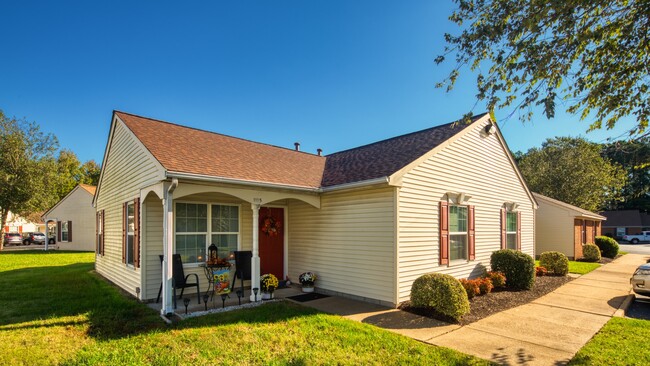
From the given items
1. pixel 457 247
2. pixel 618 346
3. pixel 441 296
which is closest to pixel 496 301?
pixel 457 247

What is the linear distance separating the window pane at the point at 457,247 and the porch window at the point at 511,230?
352 cm

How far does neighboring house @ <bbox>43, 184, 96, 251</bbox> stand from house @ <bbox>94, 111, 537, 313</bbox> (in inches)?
646

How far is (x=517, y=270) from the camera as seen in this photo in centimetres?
981

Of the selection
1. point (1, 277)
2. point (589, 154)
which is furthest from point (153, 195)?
point (589, 154)

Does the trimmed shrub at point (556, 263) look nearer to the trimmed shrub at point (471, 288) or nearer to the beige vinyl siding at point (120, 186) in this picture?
the trimmed shrub at point (471, 288)

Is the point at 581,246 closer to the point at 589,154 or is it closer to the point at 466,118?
the point at 589,154

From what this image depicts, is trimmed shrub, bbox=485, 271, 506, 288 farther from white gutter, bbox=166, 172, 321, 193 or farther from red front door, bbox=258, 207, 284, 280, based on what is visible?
red front door, bbox=258, 207, 284, 280

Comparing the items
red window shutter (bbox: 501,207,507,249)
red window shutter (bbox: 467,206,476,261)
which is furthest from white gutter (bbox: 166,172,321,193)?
red window shutter (bbox: 501,207,507,249)

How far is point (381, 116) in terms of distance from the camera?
1459cm

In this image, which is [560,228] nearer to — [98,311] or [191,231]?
[191,231]

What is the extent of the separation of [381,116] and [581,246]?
1443 centimetres

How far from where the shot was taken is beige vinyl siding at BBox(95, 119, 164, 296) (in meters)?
8.14

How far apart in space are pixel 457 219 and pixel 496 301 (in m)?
2.39

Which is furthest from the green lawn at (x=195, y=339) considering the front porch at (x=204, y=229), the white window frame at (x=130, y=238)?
the white window frame at (x=130, y=238)
